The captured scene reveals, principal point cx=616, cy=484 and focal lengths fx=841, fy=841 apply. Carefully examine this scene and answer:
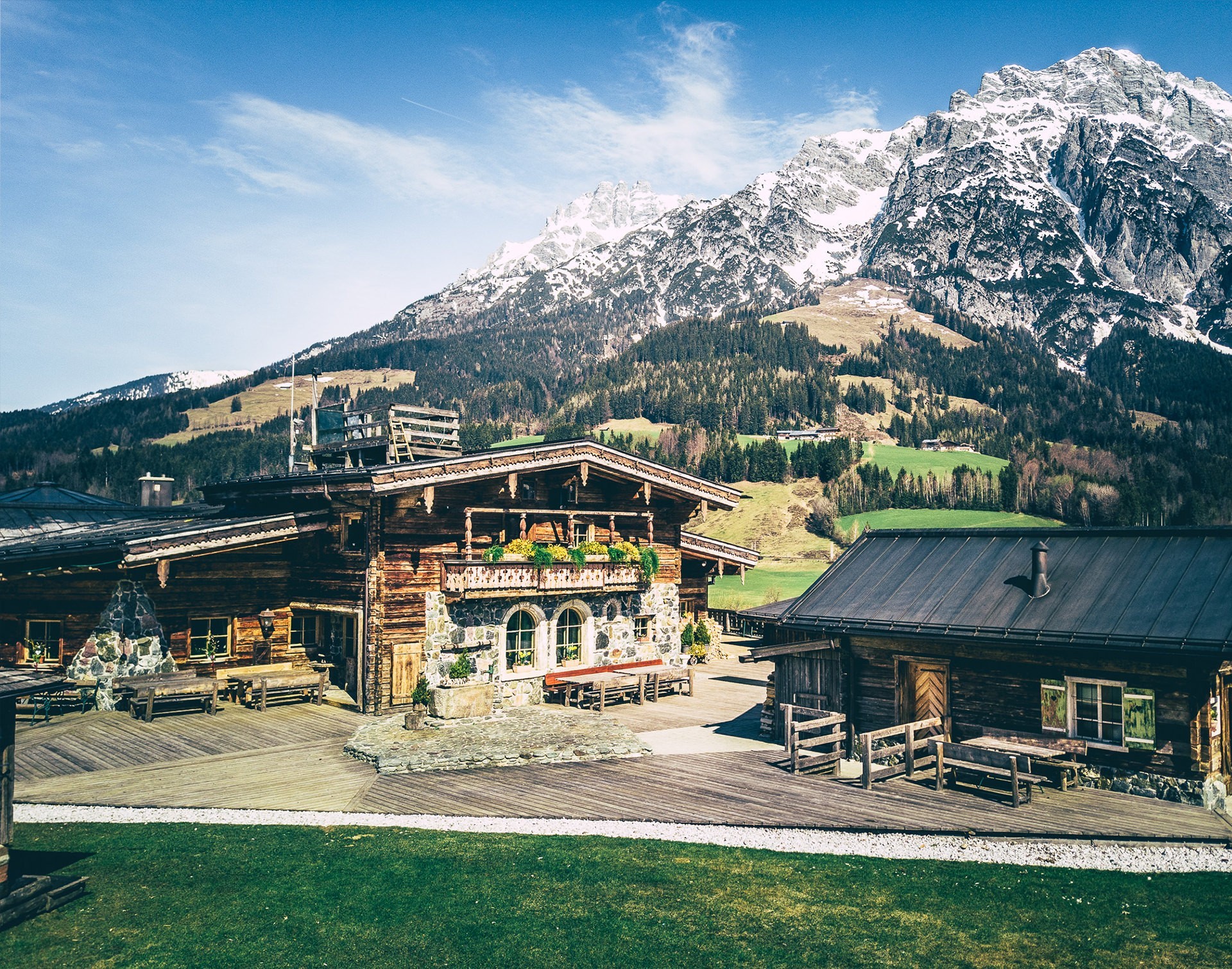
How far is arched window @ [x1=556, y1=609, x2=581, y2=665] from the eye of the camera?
27.7 meters

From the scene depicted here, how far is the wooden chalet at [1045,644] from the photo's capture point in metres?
15.3

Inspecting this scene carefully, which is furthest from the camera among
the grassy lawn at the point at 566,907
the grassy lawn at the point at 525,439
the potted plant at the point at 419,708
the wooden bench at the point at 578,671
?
the grassy lawn at the point at 525,439

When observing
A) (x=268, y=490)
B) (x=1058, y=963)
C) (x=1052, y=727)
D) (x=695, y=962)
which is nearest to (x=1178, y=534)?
(x=1052, y=727)

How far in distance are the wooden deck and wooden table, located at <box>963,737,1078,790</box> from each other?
1.41 feet

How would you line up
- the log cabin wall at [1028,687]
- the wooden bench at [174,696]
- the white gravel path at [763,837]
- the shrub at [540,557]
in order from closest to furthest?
the white gravel path at [763,837] → the log cabin wall at [1028,687] → the wooden bench at [174,696] → the shrub at [540,557]

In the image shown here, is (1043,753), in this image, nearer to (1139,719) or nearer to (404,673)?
(1139,719)

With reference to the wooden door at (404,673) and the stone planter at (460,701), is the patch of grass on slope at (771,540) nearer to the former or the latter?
the wooden door at (404,673)

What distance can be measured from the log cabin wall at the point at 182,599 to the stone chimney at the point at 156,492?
38.6 ft

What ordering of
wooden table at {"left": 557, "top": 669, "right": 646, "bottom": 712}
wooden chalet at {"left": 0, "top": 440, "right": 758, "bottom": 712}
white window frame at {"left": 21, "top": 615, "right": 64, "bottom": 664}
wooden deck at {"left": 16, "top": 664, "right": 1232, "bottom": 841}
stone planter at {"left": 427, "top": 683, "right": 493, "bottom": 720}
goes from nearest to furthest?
wooden deck at {"left": 16, "top": 664, "right": 1232, "bottom": 841} < stone planter at {"left": 427, "top": 683, "right": 493, "bottom": 720} < white window frame at {"left": 21, "top": 615, "right": 64, "bottom": 664} < wooden chalet at {"left": 0, "top": 440, "right": 758, "bottom": 712} < wooden table at {"left": 557, "top": 669, "right": 646, "bottom": 712}

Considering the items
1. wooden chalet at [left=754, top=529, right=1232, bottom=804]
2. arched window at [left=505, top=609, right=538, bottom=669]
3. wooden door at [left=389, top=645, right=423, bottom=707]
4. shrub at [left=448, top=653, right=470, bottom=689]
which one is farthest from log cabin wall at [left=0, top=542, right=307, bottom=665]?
wooden chalet at [left=754, top=529, right=1232, bottom=804]

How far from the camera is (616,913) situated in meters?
10.5

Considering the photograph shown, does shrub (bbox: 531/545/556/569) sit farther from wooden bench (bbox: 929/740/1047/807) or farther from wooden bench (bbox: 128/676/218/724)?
wooden bench (bbox: 929/740/1047/807)

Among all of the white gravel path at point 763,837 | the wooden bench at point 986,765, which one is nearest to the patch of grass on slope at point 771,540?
the wooden bench at point 986,765

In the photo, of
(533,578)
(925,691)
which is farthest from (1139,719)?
(533,578)
